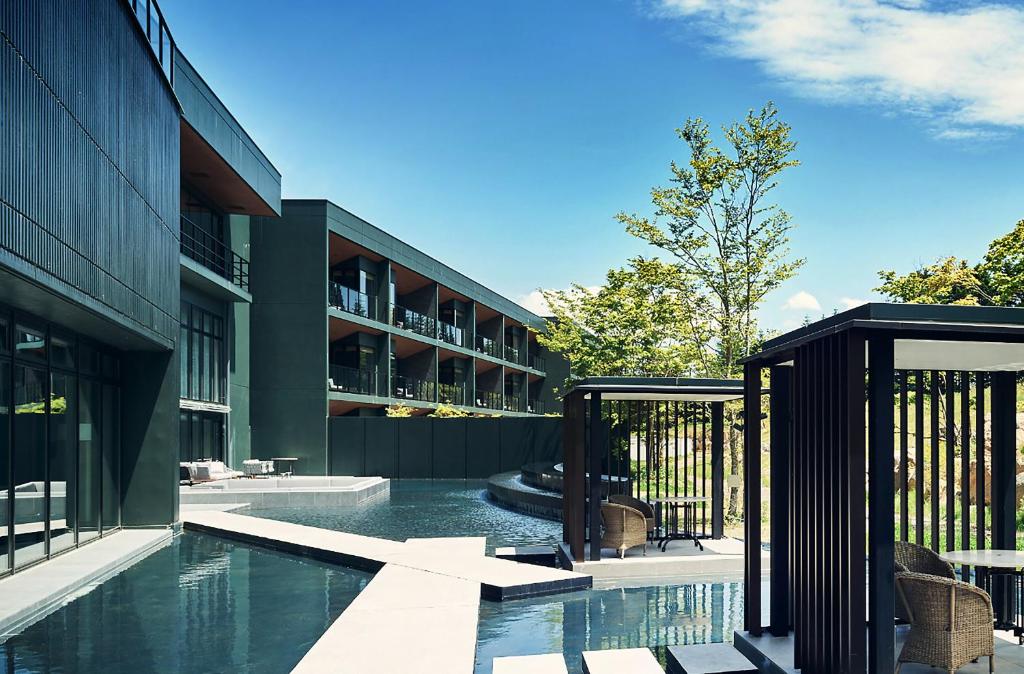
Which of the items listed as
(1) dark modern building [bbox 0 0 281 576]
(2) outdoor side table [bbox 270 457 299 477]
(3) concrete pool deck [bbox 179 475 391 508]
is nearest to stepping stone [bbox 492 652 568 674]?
(1) dark modern building [bbox 0 0 281 576]

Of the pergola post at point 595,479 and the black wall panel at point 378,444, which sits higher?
the pergola post at point 595,479

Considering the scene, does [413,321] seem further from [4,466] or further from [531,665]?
[531,665]

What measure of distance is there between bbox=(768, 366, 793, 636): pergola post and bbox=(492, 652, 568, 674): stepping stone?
5.77 feet

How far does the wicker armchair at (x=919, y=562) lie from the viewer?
7.87 m

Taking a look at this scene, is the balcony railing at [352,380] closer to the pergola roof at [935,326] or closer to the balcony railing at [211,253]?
the balcony railing at [211,253]

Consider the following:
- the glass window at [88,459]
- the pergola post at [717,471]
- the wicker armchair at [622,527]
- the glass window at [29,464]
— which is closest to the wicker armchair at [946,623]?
the wicker armchair at [622,527]

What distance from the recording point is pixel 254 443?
32.3 meters

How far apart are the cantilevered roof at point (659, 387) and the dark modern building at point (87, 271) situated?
6.23 meters

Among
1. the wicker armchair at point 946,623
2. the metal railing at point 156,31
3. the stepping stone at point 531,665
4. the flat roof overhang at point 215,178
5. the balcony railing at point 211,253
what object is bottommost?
the stepping stone at point 531,665

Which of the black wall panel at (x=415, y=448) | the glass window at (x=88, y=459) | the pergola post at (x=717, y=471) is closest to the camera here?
the pergola post at (x=717, y=471)

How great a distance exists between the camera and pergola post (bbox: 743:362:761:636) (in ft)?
25.8

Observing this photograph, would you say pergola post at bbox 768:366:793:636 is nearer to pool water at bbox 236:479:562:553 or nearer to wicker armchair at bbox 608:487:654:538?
wicker armchair at bbox 608:487:654:538

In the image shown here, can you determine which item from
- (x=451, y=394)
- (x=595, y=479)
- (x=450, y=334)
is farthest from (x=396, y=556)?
→ (x=451, y=394)

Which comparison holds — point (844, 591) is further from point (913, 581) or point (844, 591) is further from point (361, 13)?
point (361, 13)
